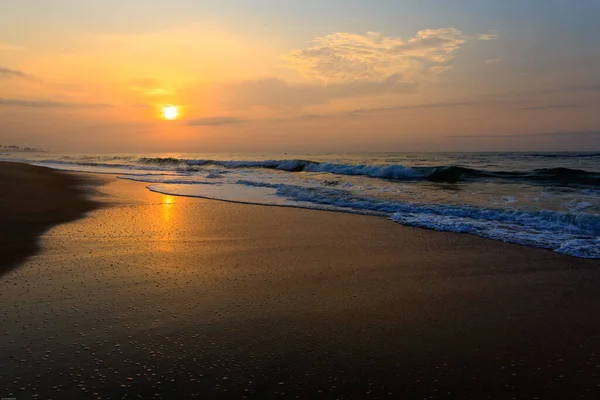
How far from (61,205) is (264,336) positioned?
31.8 ft

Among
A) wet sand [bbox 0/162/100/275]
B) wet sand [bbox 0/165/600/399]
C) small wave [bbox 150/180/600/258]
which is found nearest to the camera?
wet sand [bbox 0/165/600/399]

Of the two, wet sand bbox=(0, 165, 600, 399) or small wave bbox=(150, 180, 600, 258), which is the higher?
small wave bbox=(150, 180, 600, 258)

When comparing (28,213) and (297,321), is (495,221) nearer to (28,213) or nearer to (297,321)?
(297,321)

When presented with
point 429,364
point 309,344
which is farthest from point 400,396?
point 309,344

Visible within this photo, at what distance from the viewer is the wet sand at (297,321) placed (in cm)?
284

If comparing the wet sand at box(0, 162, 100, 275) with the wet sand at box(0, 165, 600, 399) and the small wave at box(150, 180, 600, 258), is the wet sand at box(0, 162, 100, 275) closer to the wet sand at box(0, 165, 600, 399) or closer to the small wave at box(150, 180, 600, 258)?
the wet sand at box(0, 165, 600, 399)

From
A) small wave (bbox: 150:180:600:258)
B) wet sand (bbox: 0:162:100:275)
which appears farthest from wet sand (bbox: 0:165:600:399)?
small wave (bbox: 150:180:600:258)

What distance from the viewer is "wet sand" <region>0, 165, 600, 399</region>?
2.84 meters

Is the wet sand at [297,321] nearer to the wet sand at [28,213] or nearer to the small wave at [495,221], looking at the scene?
the wet sand at [28,213]

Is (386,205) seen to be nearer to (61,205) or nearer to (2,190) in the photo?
(61,205)

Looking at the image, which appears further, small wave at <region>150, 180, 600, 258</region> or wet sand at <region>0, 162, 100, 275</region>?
small wave at <region>150, 180, 600, 258</region>

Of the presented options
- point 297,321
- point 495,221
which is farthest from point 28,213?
point 495,221

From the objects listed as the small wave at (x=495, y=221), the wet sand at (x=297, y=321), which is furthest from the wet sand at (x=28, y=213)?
the small wave at (x=495, y=221)

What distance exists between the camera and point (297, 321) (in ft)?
12.6
